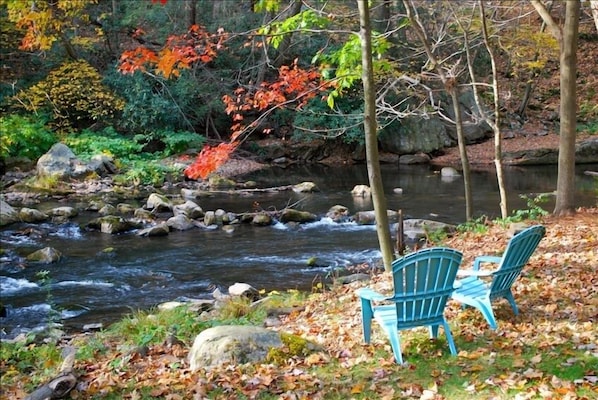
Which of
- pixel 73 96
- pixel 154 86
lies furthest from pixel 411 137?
pixel 73 96

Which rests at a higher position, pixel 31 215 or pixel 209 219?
pixel 31 215

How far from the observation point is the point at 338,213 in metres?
13.3

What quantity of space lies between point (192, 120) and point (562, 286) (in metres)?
18.3

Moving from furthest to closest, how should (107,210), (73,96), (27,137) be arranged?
1. (73,96)
2. (27,137)
3. (107,210)

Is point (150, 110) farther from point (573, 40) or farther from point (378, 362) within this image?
point (378, 362)

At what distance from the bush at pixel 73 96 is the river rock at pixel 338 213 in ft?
35.0

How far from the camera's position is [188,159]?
20.3m

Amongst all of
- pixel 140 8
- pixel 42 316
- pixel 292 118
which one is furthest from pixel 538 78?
pixel 42 316

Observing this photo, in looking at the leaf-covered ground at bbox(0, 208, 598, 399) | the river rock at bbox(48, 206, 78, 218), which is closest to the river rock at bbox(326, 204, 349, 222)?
the river rock at bbox(48, 206, 78, 218)

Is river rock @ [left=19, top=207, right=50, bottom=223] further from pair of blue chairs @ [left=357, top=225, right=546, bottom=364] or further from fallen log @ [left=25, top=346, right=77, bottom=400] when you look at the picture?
pair of blue chairs @ [left=357, top=225, right=546, bottom=364]

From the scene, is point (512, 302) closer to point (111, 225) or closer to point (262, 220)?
point (262, 220)

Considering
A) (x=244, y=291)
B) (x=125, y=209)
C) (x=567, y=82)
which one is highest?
(x=567, y=82)

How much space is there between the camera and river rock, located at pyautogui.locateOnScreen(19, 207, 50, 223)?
41.4 ft

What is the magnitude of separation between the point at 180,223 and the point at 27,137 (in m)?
8.81
